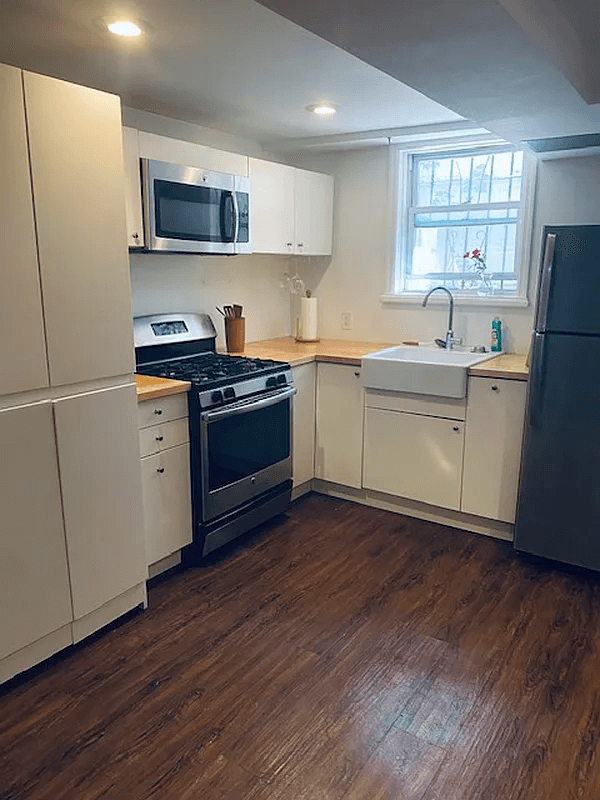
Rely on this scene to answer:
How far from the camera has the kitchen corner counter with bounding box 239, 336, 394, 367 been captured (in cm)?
346

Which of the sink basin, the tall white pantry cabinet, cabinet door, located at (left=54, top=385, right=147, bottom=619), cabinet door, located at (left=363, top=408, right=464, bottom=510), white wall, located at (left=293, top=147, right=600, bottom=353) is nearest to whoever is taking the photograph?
the tall white pantry cabinet

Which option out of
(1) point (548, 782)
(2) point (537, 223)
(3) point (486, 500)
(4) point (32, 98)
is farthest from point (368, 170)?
(1) point (548, 782)

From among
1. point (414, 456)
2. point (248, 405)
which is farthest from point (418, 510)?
point (248, 405)

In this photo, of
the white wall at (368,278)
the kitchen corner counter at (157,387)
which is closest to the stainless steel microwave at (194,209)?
the kitchen corner counter at (157,387)

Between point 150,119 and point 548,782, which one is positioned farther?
point 150,119

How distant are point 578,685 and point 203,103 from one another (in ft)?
9.79

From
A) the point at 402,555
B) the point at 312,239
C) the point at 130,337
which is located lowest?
the point at 402,555

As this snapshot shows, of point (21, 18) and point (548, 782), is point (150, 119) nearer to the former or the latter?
point (21, 18)

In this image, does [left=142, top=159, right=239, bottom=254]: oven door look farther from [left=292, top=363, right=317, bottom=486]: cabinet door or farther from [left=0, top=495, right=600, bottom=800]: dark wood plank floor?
[left=0, top=495, right=600, bottom=800]: dark wood plank floor

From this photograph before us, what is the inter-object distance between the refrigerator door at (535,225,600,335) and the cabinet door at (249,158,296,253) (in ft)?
5.11

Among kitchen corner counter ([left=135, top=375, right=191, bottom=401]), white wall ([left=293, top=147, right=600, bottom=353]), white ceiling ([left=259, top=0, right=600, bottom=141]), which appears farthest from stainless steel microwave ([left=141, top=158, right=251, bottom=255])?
white ceiling ([left=259, top=0, right=600, bottom=141])

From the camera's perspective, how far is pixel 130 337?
7.36 feet

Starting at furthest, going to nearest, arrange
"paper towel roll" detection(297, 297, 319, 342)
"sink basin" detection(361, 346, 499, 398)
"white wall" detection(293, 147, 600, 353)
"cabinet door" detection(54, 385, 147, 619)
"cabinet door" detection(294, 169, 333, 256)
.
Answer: "paper towel roll" detection(297, 297, 319, 342)
"cabinet door" detection(294, 169, 333, 256)
"white wall" detection(293, 147, 600, 353)
"sink basin" detection(361, 346, 499, 398)
"cabinet door" detection(54, 385, 147, 619)

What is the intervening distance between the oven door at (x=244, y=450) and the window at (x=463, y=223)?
1341mm
